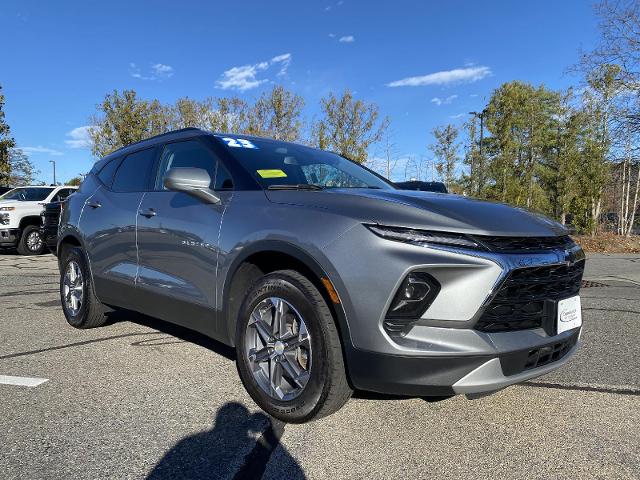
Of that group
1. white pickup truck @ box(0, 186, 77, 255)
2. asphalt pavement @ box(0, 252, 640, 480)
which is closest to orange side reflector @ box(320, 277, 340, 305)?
asphalt pavement @ box(0, 252, 640, 480)

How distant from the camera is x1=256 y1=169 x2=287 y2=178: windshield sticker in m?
3.19

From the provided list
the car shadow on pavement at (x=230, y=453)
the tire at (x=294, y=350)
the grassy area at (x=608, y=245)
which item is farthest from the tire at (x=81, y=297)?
the grassy area at (x=608, y=245)

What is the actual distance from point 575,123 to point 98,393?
75.4ft

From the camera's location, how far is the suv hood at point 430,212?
7.69 ft

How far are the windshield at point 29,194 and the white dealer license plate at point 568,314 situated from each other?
47.7 feet

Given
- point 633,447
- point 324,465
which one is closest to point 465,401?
point 633,447

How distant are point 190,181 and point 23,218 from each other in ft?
40.7

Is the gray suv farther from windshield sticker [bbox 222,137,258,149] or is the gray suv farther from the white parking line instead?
the white parking line

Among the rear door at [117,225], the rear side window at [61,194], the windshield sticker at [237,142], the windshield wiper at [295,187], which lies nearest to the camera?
the windshield wiper at [295,187]

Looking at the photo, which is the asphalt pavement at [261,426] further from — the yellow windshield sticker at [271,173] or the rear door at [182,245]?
the yellow windshield sticker at [271,173]

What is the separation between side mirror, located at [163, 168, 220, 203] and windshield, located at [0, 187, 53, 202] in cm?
1281

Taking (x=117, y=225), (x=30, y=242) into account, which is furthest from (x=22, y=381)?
(x=30, y=242)

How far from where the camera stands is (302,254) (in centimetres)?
259

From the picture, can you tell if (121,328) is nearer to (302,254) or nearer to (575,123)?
(302,254)
